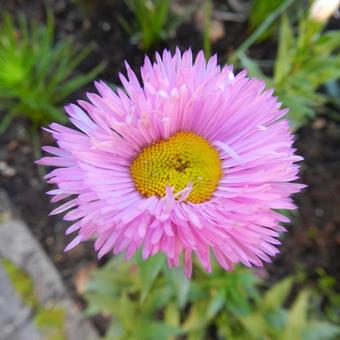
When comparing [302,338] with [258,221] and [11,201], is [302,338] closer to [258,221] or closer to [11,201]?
[258,221]

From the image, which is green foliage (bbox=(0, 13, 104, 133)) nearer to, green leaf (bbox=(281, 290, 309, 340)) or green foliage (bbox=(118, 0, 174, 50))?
green foliage (bbox=(118, 0, 174, 50))

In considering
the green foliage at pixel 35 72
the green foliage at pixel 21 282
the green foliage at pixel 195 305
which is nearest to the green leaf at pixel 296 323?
the green foliage at pixel 195 305

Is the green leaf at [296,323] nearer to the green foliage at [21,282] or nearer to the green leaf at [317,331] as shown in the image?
the green leaf at [317,331]

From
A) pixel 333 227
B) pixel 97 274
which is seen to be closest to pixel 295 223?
pixel 333 227

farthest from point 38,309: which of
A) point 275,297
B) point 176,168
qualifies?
point 176,168

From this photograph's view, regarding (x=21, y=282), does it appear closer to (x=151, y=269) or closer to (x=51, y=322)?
(x=51, y=322)

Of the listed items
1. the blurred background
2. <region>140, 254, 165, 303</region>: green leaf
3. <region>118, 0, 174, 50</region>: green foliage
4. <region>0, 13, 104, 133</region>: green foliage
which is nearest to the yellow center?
<region>140, 254, 165, 303</region>: green leaf

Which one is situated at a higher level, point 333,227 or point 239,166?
point 239,166
